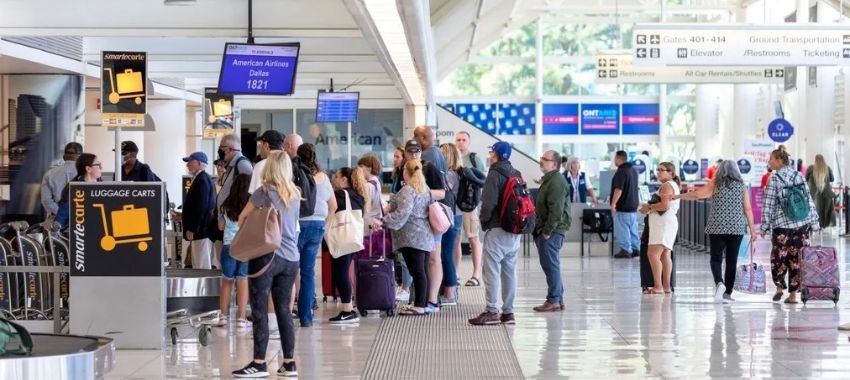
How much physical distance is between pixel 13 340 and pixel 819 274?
9107 mm

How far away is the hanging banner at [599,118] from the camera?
48.5 metres

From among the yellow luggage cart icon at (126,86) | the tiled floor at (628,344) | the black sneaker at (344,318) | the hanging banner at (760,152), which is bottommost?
the tiled floor at (628,344)

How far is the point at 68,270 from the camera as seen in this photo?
9.93 metres

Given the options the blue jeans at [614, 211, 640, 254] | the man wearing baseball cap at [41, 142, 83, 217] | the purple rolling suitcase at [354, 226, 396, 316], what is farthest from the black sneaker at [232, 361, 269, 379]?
the blue jeans at [614, 211, 640, 254]

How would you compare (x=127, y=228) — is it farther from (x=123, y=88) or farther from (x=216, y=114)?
(x=216, y=114)

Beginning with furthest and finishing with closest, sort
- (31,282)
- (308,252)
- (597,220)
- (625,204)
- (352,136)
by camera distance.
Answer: (352,136) < (597,220) < (625,204) < (308,252) < (31,282)

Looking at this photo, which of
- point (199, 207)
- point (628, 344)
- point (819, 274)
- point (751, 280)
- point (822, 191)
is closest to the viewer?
point (628, 344)

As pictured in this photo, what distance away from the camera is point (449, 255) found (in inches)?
533

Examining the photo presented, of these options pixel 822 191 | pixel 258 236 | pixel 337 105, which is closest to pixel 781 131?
pixel 822 191

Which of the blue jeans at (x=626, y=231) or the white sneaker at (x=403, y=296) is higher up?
the blue jeans at (x=626, y=231)

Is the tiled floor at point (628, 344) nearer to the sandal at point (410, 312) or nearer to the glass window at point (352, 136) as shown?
the sandal at point (410, 312)

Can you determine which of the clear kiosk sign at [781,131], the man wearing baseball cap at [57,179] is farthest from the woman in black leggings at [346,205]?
the clear kiosk sign at [781,131]

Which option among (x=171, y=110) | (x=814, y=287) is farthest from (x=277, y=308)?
(x=171, y=110)

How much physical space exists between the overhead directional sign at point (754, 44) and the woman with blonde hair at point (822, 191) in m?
4.63
